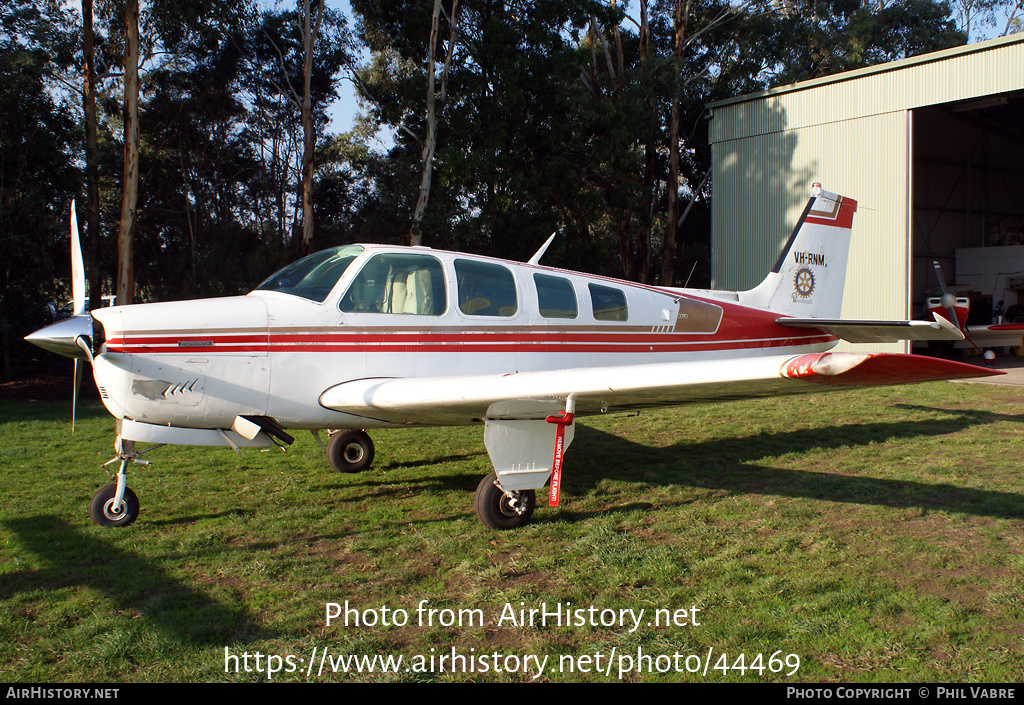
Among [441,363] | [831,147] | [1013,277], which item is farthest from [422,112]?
[1013,277]

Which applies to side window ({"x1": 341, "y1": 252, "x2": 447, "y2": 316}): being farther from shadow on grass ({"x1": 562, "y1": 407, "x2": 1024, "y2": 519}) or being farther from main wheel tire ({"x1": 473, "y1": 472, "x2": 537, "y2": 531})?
shadow on grass ({"x1": 562, "y1": 407, "x2": 1024, "y2": 519})

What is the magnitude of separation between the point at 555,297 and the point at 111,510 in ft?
12.9

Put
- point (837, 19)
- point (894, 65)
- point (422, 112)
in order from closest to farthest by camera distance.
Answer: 1. point (894, 65)
2. point (422, 112)
3. point (837, 19)

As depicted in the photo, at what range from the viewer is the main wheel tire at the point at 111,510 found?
16.1ft

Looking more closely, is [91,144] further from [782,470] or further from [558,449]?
[782,470]

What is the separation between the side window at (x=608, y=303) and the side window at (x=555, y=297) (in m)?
0.26

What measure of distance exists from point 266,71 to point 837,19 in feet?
84.4

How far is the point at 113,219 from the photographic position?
24781 millimetres

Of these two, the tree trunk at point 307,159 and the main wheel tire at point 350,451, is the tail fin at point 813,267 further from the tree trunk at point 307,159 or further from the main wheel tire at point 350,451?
the tree trunk at point 307,159

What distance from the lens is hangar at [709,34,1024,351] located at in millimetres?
15781

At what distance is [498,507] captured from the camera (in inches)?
197

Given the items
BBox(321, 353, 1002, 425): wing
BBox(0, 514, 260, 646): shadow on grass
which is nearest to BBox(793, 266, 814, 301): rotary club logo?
BBox(321, 353, 1002, 425): wing

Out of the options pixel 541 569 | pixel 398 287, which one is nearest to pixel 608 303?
pixel 398 287
